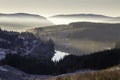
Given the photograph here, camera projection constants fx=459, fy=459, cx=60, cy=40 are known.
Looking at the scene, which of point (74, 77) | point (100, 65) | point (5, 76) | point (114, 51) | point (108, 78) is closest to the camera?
point (108, 78)

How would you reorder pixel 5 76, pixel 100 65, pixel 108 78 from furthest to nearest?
pixel 100 65 → pixel 5 76 → pixel 108 78

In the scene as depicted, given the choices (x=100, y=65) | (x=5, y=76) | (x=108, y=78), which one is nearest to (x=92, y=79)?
(x=108, y=78)

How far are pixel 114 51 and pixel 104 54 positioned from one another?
19.9ft

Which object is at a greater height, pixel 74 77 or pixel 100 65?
pixel 74 77

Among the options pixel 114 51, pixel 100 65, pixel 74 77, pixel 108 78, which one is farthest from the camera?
pixel 114 51

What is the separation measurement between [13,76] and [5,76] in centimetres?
481

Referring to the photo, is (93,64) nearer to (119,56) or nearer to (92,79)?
(119,56)

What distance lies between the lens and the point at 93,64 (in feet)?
617

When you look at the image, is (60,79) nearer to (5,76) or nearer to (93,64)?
(5,76)

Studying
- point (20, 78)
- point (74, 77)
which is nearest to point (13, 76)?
point (20, 78)

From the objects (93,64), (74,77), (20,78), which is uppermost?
(74,77)

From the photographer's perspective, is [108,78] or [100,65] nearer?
[108,78]

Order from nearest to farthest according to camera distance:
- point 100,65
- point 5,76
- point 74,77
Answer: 1. point 74,77
2. point 5,76
3. point 100,65

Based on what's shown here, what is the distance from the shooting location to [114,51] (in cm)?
19538
